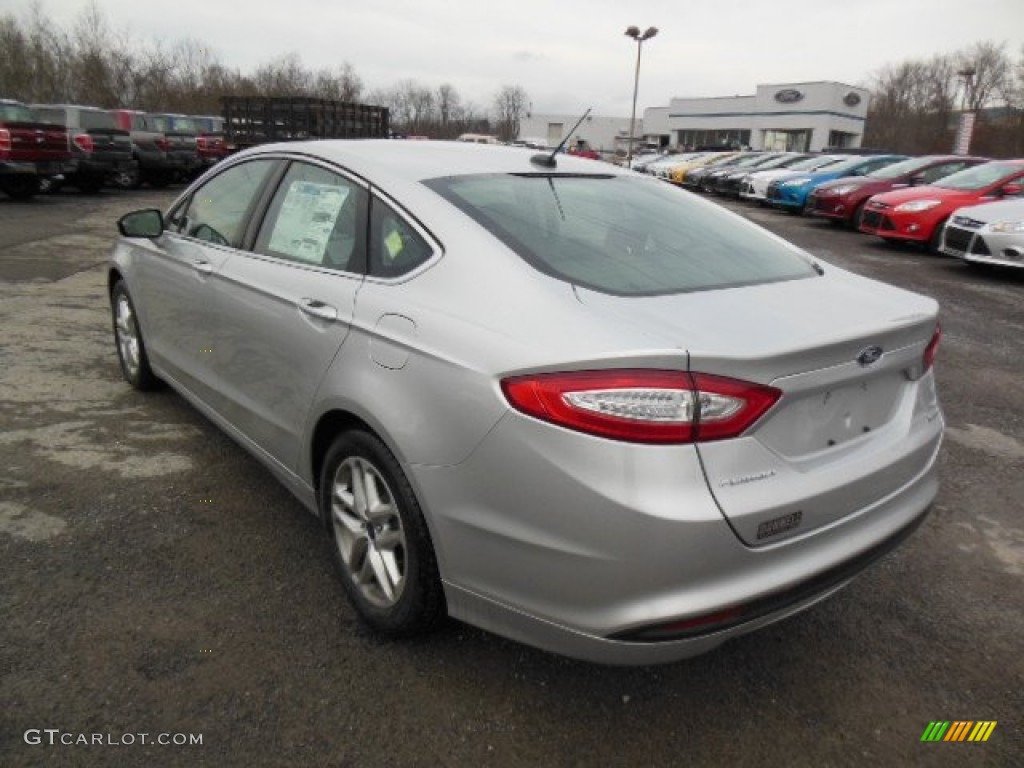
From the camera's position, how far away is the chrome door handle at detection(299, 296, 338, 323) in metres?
2.46

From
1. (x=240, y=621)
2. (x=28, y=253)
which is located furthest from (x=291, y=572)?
(x=28, y=253)

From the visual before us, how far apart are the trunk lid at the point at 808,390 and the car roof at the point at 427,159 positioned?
0.93 meters

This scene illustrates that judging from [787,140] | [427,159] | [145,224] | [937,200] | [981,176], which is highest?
[787,140]

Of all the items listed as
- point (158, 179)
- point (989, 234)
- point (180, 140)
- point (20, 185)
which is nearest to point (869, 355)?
point (989, 234)

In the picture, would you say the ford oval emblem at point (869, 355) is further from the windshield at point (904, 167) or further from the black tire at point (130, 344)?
the windshield at point (904, 167)

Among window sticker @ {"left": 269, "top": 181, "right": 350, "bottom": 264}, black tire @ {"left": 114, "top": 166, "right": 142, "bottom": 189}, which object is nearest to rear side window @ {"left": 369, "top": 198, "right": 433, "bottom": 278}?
window sticker @ {"left": 269, "top": 181, "right": 350, "bottom": 264}

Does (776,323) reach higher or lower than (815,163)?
lower

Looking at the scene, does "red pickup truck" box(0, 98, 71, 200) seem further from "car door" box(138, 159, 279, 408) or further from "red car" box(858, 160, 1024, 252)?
"red car" box(858, 160, 1024, 252)

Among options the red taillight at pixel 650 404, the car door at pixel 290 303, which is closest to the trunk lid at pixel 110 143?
the car door at pixel 290 303

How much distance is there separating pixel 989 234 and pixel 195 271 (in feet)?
32.7

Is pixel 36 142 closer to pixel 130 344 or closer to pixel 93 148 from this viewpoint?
pixel 93 148

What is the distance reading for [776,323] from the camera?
1.97 meters

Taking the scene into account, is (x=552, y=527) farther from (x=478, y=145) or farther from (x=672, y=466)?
(x=478, y=145)

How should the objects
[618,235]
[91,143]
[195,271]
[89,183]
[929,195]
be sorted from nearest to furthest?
[618,235] → [195,271] → [929,195] → [91,143] → [89,183]
